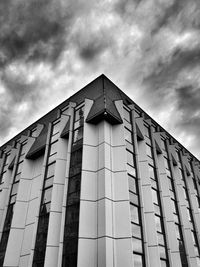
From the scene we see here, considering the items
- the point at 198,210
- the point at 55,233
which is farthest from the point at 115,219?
the point at 198,210

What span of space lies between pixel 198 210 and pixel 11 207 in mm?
19895

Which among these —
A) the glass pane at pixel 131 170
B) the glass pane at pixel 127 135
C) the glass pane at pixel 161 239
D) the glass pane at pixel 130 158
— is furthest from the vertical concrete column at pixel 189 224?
the glass pane at pixel 127 135

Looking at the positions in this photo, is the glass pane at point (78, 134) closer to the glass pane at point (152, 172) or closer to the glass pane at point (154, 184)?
the glass pane at point (152, 172)

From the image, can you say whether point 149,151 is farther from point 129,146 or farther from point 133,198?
point 133,198

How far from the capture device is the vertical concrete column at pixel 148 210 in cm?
1576

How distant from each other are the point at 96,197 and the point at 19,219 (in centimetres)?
800

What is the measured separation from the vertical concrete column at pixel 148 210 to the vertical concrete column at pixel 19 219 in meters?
9.88

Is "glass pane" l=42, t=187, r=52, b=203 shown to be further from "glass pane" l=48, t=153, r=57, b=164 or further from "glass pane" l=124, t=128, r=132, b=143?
"glass pane" l=124, t=128, r=132, b=143

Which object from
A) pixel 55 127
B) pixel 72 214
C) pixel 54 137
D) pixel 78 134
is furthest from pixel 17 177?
pixel 72 214

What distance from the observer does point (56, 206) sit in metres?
16.8

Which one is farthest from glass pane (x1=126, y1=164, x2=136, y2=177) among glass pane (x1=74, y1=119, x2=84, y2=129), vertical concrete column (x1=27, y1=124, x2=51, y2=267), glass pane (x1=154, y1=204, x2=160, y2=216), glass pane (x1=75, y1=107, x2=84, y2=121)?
vertical concrete column (x1=27, y1=124, x2=51, y2=267)

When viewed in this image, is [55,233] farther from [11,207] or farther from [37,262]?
[11,207]

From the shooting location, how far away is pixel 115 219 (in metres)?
14.8

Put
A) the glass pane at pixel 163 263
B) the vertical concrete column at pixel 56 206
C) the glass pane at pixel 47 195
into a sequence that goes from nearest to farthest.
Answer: the vertical concrete column at pixel 56 206 < the glass pane at pixel 163 263 < the glass pane at pixel 47 195
